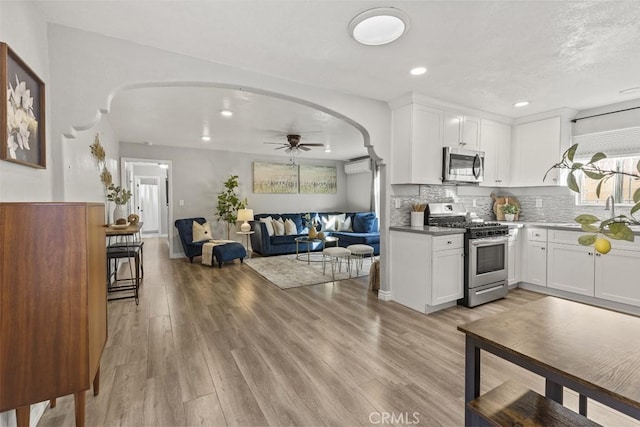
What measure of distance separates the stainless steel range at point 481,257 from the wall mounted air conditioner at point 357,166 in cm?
407

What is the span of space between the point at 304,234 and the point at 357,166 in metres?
2.44

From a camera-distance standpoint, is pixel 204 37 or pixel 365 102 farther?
pixel 365 102

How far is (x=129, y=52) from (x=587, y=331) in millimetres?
3124

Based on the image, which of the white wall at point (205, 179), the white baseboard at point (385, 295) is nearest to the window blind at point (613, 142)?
the white baseboard at point (385, 295)

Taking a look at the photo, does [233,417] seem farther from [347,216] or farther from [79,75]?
[347,216]

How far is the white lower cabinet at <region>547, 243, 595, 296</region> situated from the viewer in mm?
3414

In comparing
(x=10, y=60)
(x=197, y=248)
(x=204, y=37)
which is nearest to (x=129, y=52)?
(x=204, y=37)

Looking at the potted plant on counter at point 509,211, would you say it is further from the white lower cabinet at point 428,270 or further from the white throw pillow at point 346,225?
the white throw pillow at point 346,225

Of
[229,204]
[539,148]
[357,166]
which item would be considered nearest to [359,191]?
[357,166]

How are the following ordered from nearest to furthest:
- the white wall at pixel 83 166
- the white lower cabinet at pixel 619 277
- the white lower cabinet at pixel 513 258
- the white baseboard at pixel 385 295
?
the white wall at pixel 83 166 → the white lower cabinet at pixel 619 277 → the white baseboard at pixel 385 295 → the white lower cabinet at pixel 513 258

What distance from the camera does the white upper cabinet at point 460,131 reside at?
12.2 feet

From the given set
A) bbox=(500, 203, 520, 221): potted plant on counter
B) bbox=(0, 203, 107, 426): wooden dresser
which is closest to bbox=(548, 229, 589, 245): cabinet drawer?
bbox=(500, 203, 520, 221): potted plant on counter

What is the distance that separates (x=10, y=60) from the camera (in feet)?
4.77

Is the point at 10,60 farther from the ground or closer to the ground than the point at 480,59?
closer to the ground
